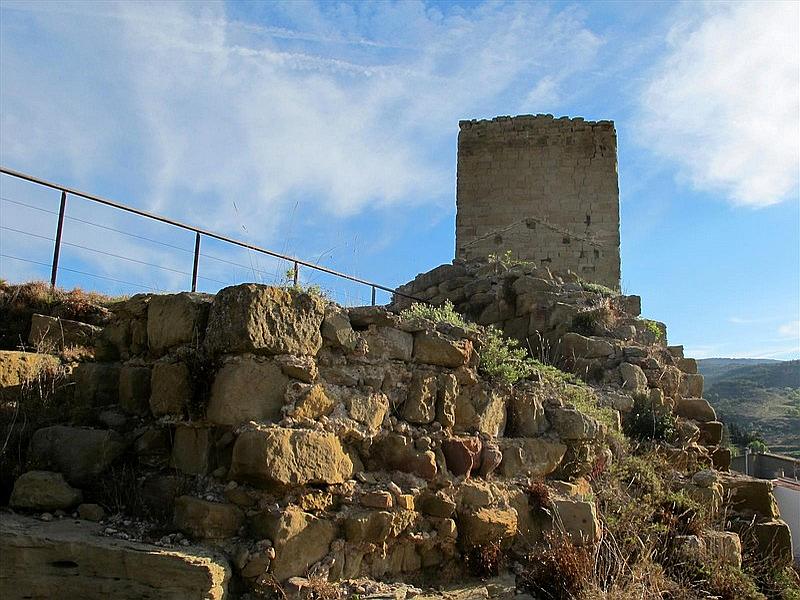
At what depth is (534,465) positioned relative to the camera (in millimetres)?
5215

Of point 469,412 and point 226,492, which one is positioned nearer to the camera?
point 226,492

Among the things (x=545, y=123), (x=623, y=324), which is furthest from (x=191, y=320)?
(x=545, y=123)

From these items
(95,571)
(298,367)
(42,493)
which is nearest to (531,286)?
(298,367)

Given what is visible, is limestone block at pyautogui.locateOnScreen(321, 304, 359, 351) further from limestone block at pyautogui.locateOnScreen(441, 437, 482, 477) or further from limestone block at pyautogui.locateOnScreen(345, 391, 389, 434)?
limestone block at pyautogui.locateOnScreen(441, 437, 482, 477)

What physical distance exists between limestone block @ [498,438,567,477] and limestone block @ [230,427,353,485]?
1.53 meters

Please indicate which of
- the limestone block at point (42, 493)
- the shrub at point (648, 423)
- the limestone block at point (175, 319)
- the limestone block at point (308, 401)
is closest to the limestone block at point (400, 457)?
the limestone block at point (308, 401)

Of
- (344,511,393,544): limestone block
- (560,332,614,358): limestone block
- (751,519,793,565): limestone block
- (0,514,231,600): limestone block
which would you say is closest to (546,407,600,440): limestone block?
(751,519,793,565): limestone block

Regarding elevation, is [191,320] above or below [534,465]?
above

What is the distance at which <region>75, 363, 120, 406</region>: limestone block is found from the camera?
4656mm

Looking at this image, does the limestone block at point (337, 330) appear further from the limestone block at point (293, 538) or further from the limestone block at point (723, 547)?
the limestone block at point (723, 547)

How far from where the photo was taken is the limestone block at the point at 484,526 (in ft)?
14.9

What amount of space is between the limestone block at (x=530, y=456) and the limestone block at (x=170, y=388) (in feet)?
7.52

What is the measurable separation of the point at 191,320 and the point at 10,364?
1.59 meters

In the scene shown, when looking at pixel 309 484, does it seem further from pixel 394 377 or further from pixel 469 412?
pixel 469 412
